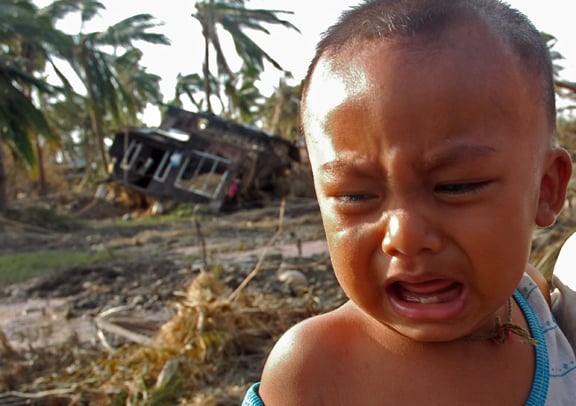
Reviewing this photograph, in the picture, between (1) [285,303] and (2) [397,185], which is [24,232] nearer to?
(1) [285,303]

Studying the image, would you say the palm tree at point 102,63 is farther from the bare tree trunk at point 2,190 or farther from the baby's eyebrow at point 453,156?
the baby's eyebrow at point 453,156

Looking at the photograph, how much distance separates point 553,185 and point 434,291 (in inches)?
13.1

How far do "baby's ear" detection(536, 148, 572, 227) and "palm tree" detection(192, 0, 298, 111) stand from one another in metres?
20.1

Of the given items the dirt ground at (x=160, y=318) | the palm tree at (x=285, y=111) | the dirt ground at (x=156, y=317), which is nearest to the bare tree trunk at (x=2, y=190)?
the dirt ground at (x=156, y=317)

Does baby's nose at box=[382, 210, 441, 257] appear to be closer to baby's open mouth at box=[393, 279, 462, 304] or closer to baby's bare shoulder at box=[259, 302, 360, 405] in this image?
baby's open mouth at box=[393, 279, 462, 304]

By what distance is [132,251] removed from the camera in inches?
344

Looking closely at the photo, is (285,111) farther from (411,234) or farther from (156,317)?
(411,234)

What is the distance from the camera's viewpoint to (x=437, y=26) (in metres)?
0.85

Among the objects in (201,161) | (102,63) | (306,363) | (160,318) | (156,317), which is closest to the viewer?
(306,363)

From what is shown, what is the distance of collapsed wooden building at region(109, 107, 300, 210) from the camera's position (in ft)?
53.3

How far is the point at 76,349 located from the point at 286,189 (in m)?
14.2

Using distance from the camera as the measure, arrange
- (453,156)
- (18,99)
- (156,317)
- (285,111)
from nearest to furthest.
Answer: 1. (453,156)
2. (156,317)
3. (18,99)
4. (285,111)

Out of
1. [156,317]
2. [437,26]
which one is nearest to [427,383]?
[437,26]

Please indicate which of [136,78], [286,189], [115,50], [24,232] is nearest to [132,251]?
[24,232]
